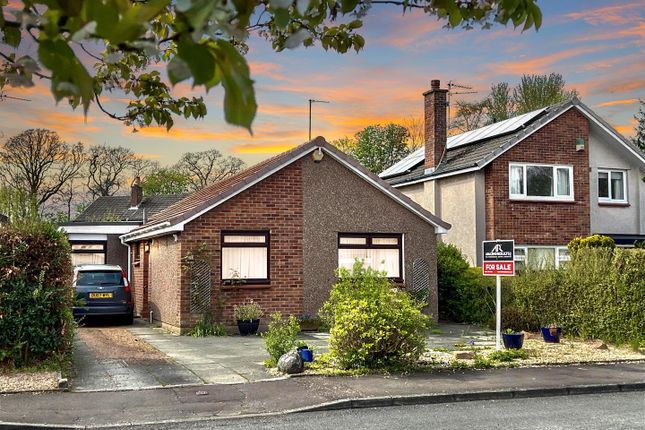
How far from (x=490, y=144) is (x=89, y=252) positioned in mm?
16283

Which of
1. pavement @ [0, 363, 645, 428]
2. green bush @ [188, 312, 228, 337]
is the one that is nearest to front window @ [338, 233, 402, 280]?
green bush @ [188, 312, 228, 337]

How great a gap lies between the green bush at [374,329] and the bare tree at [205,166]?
51561mm

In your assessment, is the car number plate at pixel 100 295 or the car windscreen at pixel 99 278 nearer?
the car number plate at pixel 100 295

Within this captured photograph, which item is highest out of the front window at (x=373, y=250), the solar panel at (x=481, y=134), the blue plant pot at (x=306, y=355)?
the solar panel at (x=481, y=134)

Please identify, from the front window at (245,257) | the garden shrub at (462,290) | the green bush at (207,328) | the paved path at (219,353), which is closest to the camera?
the paved path at (219,353)

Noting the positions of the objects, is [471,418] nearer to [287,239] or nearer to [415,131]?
[287,239]

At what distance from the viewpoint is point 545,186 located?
25297 mm

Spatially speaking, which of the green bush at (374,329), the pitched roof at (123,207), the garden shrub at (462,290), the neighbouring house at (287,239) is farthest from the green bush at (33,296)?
the pitched roof at (123,207)

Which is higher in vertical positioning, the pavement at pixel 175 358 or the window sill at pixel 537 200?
the window sill at pixel 537 200

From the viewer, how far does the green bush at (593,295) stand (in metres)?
16.1

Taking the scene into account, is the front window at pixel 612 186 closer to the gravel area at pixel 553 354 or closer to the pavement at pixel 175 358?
the pavement at pixel 175 358

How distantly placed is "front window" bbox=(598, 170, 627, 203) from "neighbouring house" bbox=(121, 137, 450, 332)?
8843mm

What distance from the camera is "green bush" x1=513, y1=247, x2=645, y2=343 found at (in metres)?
16.1

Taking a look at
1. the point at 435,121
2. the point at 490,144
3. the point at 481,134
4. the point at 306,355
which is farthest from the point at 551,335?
the point at 481,134
